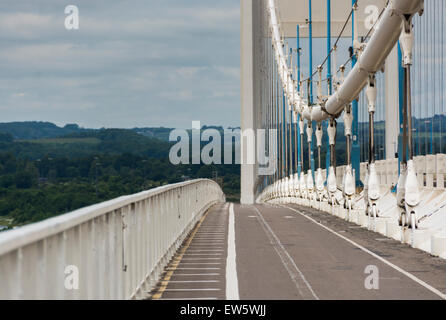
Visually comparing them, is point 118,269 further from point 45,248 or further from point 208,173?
point 208,173

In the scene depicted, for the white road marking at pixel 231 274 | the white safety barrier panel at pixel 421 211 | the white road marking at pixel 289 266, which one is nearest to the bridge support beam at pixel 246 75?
the white safety barrier panel at pixel 421 211

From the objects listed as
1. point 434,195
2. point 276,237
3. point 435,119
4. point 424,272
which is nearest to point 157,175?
point 435,119

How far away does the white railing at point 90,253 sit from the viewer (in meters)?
5.02

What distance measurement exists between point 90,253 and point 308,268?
630 centimetres

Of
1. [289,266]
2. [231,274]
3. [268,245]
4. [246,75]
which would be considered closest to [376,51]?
[268,245]

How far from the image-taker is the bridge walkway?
33.7 ft

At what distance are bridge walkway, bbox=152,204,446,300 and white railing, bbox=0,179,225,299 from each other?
61 cm

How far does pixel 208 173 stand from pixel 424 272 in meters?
109

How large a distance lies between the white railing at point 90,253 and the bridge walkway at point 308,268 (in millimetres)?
610

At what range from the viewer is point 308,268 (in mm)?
12883

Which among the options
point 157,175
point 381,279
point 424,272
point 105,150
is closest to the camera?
point 381,279

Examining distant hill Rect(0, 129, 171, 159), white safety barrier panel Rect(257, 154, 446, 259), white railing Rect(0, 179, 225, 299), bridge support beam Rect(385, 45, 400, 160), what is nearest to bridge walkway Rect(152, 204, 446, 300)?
white safety barrier panel Rect(257, 154, 446, 259)

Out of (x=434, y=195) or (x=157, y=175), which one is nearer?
(x=434, y=195)
